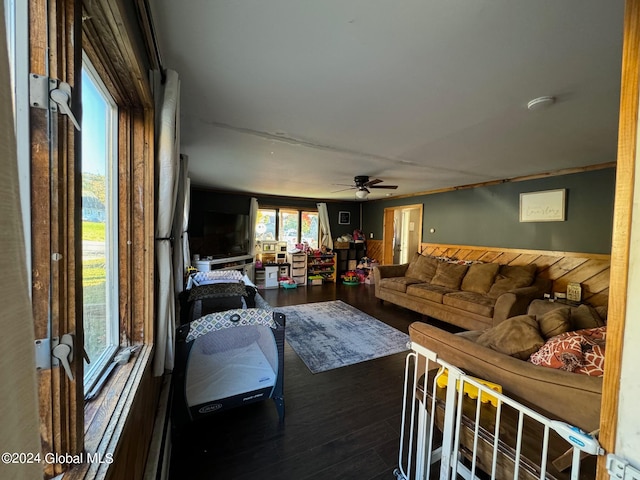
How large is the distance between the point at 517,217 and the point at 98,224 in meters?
5.13

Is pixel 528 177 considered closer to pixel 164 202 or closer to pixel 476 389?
pixel 476 389

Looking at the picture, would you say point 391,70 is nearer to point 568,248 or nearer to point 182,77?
point 182,77

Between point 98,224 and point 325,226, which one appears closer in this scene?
point 98,224

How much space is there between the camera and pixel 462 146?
2.73m

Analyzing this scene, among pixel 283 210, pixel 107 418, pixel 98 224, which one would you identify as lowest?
pixel 107 418

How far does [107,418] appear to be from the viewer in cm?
84

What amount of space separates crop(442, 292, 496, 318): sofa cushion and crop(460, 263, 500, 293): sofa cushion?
0.16 metres

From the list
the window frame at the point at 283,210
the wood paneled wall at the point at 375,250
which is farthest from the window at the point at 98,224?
the wood paneled wall at the point at 375,250

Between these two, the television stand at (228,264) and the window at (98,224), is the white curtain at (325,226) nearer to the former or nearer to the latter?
the television stand at (228,264)

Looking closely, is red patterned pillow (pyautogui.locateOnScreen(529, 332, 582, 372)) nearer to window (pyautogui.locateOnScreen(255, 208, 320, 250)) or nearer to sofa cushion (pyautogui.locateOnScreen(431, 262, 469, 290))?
sofa cushion (pyautogui.locateOnScreen(431, 262, 469, 290))

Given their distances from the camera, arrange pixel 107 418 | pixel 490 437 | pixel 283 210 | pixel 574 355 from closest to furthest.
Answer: pixel 107 418 < pixel 490 437 < pixel 574 355 < pixel 283 210

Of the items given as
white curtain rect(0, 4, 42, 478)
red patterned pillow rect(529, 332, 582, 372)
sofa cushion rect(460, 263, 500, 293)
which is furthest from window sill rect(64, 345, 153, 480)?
sofa cushion rect(460, 263, 500, 293)

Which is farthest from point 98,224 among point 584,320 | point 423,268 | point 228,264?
point 423,268

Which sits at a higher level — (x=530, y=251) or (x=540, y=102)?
(x=540, y=102)
